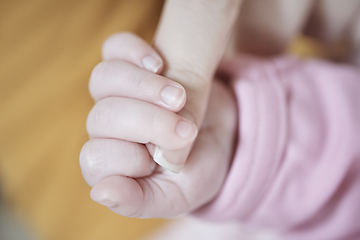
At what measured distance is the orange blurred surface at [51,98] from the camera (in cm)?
40

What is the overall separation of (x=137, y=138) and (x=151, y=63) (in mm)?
89

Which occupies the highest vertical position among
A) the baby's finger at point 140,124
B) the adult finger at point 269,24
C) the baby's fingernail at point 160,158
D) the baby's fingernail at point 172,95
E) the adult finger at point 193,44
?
the adult finger at point 269,24

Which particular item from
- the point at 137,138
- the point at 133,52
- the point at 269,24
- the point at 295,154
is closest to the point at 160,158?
the point at 137,138

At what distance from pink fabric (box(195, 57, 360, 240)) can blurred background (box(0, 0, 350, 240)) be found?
17 cm

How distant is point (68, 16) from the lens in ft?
1.41

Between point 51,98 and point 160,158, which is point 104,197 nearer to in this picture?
point 160,158

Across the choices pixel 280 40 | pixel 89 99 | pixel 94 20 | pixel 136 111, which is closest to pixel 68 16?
pixel 94 20

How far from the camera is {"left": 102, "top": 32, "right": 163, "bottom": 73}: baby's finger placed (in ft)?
1.02

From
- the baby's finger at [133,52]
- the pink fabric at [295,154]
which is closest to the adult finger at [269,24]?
the pink fabric at [295,154]

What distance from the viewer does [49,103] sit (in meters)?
0.46

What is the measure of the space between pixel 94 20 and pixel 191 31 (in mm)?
189

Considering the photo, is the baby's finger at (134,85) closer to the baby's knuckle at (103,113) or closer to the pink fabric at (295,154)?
the baby's knuckle at (103,113)

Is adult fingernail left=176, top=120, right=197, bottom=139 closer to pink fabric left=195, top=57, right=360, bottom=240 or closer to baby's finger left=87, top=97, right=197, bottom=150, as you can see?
baby's finger left=87, top=97, right=197, bottom=150

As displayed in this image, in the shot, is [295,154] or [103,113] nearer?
[103,113]
